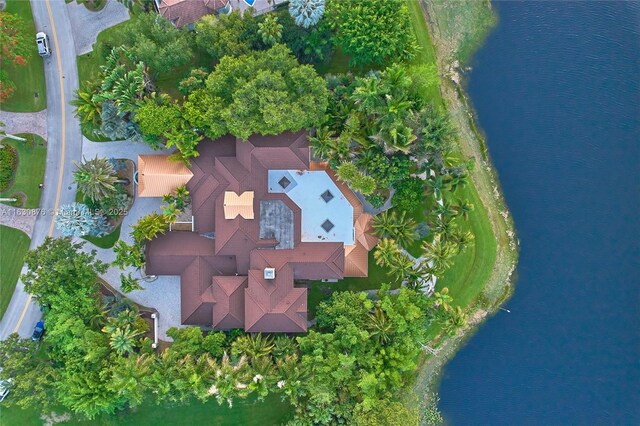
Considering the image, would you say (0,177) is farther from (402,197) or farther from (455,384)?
(455,384)

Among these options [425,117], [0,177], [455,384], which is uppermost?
[425,117]

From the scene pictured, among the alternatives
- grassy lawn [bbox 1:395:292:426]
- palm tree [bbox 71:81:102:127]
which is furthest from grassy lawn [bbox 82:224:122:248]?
grassy lawn [bbox 1:395:292:426]

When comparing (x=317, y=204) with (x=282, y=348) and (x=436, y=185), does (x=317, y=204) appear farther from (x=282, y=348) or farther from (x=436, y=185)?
(x=282, y=348)

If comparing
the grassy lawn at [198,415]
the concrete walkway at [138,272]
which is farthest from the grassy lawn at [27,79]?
the grassy lawn at [198,415]

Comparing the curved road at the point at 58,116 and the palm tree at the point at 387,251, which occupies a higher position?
the curved road at the point at 58,116

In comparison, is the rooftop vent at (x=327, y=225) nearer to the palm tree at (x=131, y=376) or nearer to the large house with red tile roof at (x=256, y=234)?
the large house with red tile roof at (x=256, y=234)

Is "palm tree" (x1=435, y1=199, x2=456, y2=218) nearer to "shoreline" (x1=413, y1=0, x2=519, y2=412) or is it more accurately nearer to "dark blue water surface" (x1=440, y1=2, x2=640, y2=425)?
"shoreline" (x1=413, y1=0, x2=519, y2=412)

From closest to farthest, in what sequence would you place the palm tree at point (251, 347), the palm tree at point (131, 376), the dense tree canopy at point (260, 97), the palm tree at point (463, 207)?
1. the palm tree at point (131, 376)
2. the dense tree canopy at point (260, 97)
3. the palm tree at point (251, 347)
4. the palm tree at point (463, 207)

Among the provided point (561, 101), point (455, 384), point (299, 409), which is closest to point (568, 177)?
point (561, 101)
